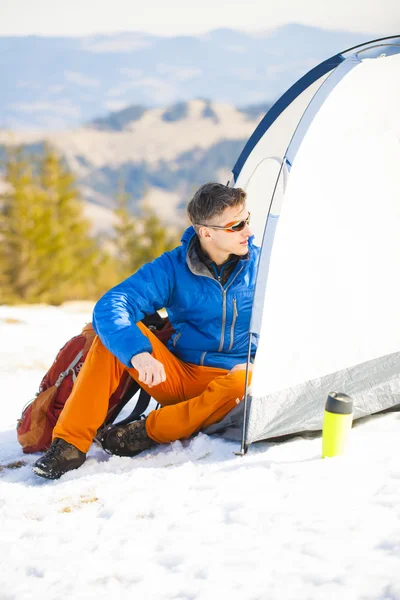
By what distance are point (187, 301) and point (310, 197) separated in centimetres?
78

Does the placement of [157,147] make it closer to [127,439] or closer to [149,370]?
[127,439]

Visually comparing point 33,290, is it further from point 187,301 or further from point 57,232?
point 187,301

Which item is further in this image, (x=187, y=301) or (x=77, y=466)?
(x=187, y=301)

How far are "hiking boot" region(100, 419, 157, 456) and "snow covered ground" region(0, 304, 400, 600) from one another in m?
0.05

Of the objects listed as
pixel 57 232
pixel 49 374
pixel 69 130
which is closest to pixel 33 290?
pixel 57 232

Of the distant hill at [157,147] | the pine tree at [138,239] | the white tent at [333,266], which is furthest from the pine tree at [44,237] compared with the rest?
the distant hill at [157,147]

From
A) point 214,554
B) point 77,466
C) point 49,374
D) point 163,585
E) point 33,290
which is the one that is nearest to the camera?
point 163,585

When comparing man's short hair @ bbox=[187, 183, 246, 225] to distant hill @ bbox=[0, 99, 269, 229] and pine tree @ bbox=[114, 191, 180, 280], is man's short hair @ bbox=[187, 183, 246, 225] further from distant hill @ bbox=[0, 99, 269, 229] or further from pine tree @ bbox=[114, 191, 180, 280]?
distant hill @ bbox=[0, 99, 269, 229]

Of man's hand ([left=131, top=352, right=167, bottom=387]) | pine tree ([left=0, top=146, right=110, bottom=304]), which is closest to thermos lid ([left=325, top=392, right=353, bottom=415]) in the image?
man's hand ([left=131, top=352, right=167, bottom=387])

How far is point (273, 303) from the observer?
2.99m

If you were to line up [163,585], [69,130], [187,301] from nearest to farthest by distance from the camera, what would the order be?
[163,585] < [187,301] < [69,130]

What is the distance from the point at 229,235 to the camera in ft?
10.3

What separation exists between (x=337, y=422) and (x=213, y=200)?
3.94 feet

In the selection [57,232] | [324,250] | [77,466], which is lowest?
[57,232]
